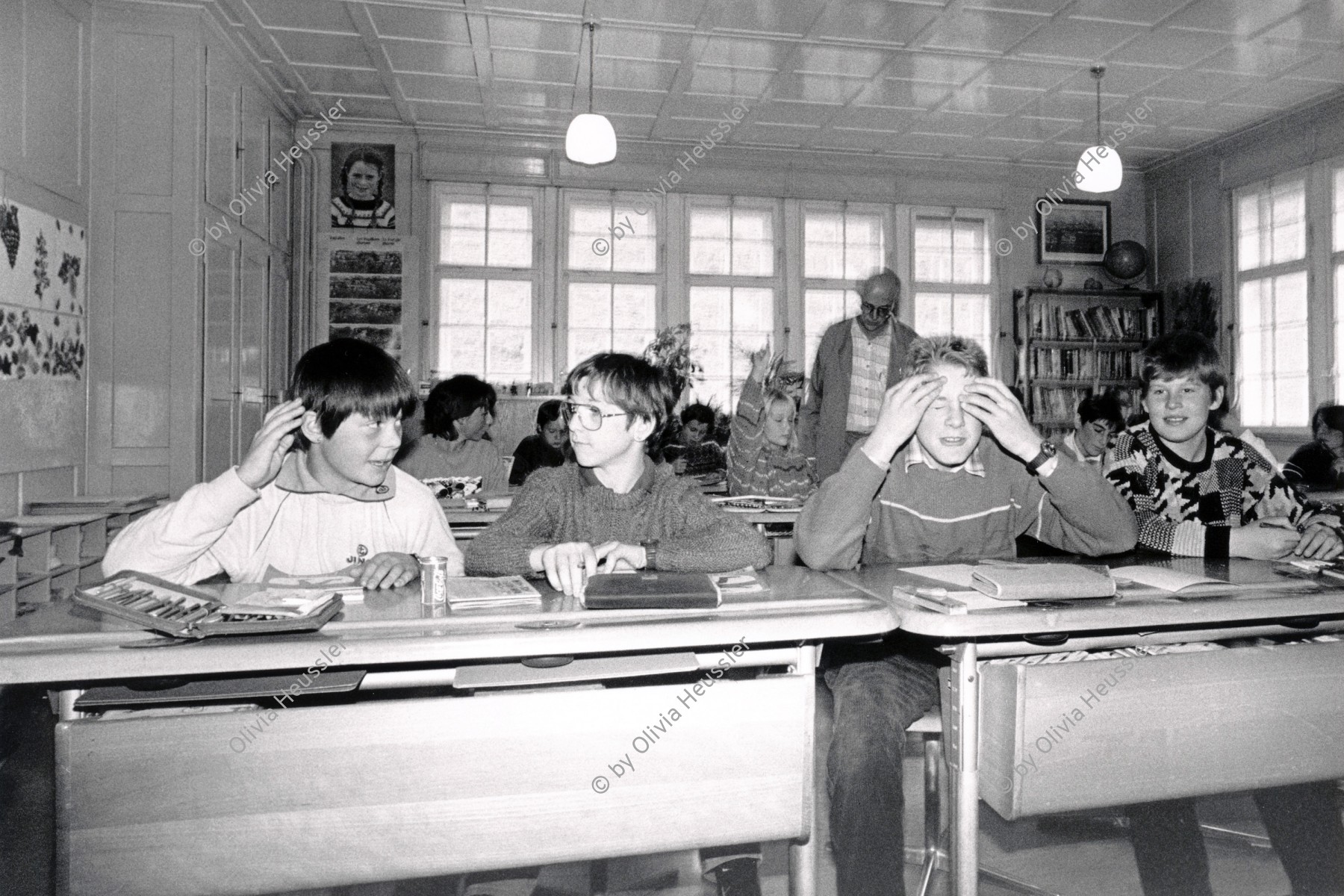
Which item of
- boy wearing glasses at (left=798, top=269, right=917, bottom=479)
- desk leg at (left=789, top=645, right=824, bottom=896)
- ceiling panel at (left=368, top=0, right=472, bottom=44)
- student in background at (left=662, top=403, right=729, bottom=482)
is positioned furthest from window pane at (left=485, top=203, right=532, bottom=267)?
desk leg at (left=789, top=645, right=824, bottom=896)

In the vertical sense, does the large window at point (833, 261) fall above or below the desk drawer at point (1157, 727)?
above

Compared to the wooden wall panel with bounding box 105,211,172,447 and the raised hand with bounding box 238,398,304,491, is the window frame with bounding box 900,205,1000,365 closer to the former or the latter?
the wooden wall panel with bounding box 105,211,172,447

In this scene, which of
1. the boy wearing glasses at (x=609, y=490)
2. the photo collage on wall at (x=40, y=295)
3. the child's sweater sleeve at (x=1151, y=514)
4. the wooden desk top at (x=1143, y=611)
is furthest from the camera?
the photo collage on wall at (x=40, y=295)

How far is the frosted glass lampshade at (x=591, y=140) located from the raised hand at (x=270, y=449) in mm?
3176

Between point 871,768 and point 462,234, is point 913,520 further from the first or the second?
point 462,234

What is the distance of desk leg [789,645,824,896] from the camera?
1274 millimetres

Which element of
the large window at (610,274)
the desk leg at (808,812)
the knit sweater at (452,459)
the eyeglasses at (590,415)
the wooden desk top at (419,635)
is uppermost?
the large window at (610,274)

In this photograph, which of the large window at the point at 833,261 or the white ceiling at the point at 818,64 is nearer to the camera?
the white ceiling at the point at 818,64

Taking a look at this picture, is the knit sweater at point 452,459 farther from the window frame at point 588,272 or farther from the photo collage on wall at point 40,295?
the window frame at point 588,272

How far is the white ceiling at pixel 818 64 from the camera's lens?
455 centimetres

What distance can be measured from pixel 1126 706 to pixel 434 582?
102cm

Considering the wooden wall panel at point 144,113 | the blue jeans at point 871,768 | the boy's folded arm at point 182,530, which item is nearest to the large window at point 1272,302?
the blue jeans at point 871,768

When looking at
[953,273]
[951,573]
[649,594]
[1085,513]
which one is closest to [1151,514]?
[1085,513]

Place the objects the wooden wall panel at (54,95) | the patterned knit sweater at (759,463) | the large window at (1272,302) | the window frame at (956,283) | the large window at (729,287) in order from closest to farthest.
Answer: the wooden wall panel at (54,95) < the patterned knit sweater at (759,463) < the large window at (1272,302) < the large window at (729,287) < the window frame at (956,283)
